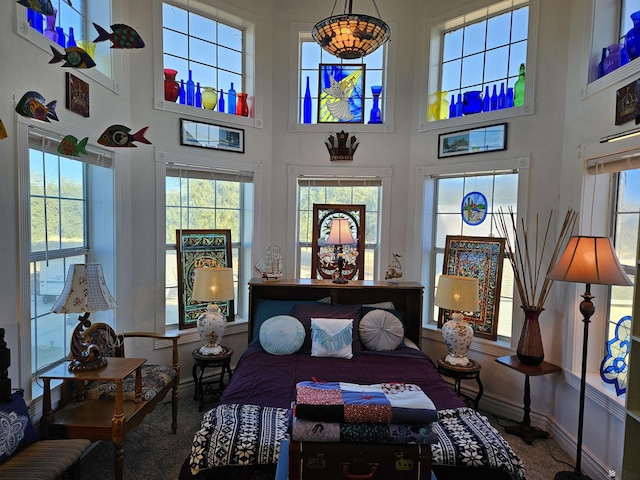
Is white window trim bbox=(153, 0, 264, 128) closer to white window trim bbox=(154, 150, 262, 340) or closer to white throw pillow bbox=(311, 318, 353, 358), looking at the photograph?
white window trim bbox=(154, 150, 262, 340)

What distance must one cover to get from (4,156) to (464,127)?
3.67m

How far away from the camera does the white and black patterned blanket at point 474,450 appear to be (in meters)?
2.04

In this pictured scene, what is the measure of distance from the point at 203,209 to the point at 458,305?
8.66 feet

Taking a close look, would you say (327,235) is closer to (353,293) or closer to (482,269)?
(353,293)

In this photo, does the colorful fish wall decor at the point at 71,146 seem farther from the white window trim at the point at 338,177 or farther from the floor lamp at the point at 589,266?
the floor lamp at the point at 589,266

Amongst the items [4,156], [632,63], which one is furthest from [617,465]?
[4,156]

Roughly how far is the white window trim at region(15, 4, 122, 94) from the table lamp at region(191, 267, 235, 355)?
5.56ft

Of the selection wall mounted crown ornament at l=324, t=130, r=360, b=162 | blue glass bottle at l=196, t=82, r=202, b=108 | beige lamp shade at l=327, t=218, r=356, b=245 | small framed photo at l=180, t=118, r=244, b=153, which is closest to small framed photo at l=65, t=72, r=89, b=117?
small framed photo at l=180, t=118, r=244, b=153

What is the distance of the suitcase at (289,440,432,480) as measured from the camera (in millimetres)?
1218

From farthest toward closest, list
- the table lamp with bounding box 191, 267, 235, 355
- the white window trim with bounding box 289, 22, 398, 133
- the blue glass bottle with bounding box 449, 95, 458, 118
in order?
the white window trim with bounding box 289, 22, 398, 133 → the blue glass bottle with bounding box 449, 95, 458, 118 → the table lamp with bounding box 191, 267, 235, 355

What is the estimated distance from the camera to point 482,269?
3951 mm

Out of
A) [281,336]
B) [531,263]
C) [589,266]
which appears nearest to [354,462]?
[589,266]

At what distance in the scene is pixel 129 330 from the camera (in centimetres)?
359

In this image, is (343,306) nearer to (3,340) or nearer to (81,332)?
(81,332)
